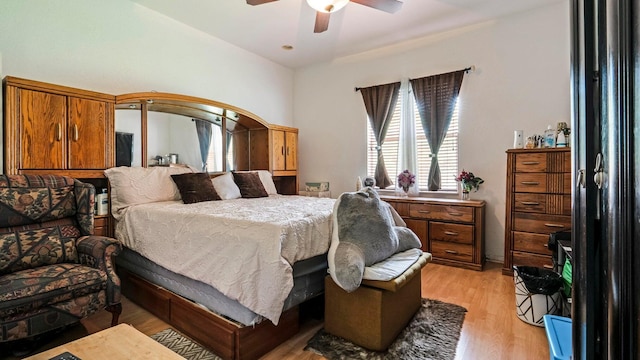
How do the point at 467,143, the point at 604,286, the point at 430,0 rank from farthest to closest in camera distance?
1. the point at 467,143
2. the point at 430,0
3. the point at 604,286

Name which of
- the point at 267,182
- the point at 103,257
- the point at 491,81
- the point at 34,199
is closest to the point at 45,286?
the point at 103,257

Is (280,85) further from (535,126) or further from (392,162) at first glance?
(535,126)

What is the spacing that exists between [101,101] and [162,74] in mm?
937

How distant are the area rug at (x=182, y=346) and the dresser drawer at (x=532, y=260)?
116 inches

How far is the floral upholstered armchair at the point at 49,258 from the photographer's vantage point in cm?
169

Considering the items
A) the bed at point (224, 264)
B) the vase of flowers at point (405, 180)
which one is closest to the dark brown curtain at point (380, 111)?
the vase of flowers at point (405, 180)

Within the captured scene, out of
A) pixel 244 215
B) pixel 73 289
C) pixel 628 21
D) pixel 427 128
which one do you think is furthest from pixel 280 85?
pixel 628 21

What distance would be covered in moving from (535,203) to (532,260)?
1.87 ft

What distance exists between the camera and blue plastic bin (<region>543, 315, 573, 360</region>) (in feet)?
5.18

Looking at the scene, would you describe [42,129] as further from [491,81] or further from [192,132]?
[491,81]

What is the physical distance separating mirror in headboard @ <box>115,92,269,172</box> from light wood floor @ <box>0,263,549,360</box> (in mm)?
1629

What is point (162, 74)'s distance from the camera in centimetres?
363

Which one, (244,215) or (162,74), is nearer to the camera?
(244,215)

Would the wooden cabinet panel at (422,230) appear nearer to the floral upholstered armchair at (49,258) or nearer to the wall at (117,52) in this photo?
the wall at (117,52)
